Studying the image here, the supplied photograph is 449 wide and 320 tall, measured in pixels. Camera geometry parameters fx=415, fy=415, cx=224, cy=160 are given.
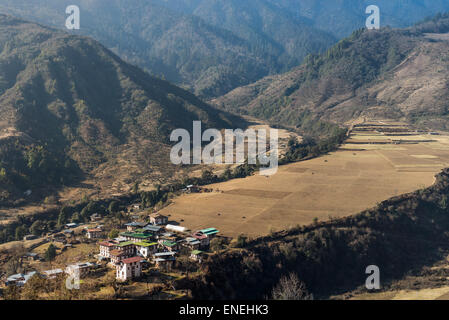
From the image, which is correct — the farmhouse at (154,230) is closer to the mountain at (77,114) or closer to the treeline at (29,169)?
the treeline at (29,169)

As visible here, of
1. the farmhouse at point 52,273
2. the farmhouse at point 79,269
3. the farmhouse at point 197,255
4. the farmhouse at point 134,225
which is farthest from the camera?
the farmhouse at point 134,225

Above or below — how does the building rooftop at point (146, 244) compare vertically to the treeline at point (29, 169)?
below

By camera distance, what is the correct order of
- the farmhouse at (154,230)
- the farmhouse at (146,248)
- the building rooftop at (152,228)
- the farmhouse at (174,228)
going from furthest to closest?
the farmhouse at (174,228), the building rooftop at (152,228), the farmhouse at (154,230), the farmhouse at (146,248)

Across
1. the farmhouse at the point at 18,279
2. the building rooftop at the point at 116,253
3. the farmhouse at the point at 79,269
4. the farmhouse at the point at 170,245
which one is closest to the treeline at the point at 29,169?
the farmhouse at the point at 18,279

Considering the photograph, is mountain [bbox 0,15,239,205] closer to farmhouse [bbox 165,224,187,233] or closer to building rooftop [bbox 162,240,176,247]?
farmhouse [bbox 165,224,187,233]

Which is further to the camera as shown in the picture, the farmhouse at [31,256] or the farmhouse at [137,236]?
the farmhouse at [31,256]

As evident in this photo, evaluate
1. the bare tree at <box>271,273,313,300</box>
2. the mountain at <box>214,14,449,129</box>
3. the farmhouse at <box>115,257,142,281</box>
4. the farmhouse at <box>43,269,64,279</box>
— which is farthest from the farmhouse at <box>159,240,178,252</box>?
the mountain at <box>214,14,449,129</box>
